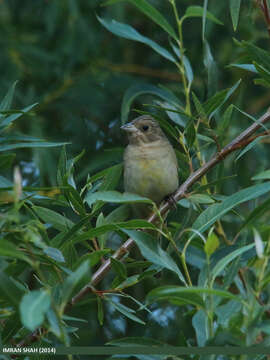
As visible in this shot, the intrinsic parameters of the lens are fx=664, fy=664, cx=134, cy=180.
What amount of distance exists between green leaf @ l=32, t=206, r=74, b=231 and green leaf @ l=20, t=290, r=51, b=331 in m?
0.95

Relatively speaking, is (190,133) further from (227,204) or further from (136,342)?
(136,342)

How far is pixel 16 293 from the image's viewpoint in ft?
6.99

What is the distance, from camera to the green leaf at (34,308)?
1.57m

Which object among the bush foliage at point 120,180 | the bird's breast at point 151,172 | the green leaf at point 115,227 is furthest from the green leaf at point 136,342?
the bird's breast at point 151,172

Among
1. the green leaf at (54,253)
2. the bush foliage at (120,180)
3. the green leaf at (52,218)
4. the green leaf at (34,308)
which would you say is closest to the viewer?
the green leaf at (34,308)

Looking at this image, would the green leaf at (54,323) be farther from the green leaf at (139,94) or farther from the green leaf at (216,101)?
the green leaf at (139,94)

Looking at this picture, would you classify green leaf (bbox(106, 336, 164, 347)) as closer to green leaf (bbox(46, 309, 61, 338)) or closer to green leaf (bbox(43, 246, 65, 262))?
green leaf (bbox(43, 246, 65, 262))

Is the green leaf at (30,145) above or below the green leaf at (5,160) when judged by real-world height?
above

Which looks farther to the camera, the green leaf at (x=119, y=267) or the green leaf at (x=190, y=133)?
the green leaf at (x=190, y=133)

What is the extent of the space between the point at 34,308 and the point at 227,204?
0.96 meters

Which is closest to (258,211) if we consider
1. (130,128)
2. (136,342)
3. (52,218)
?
(136,342)

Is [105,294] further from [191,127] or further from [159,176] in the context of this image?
[159,176]

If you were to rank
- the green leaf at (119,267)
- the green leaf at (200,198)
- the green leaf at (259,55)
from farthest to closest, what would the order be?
the green leaf at (259,55) < the green leaf at (200,198) < the green leaf at (119,267)

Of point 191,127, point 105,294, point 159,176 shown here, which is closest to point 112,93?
point 159,176
